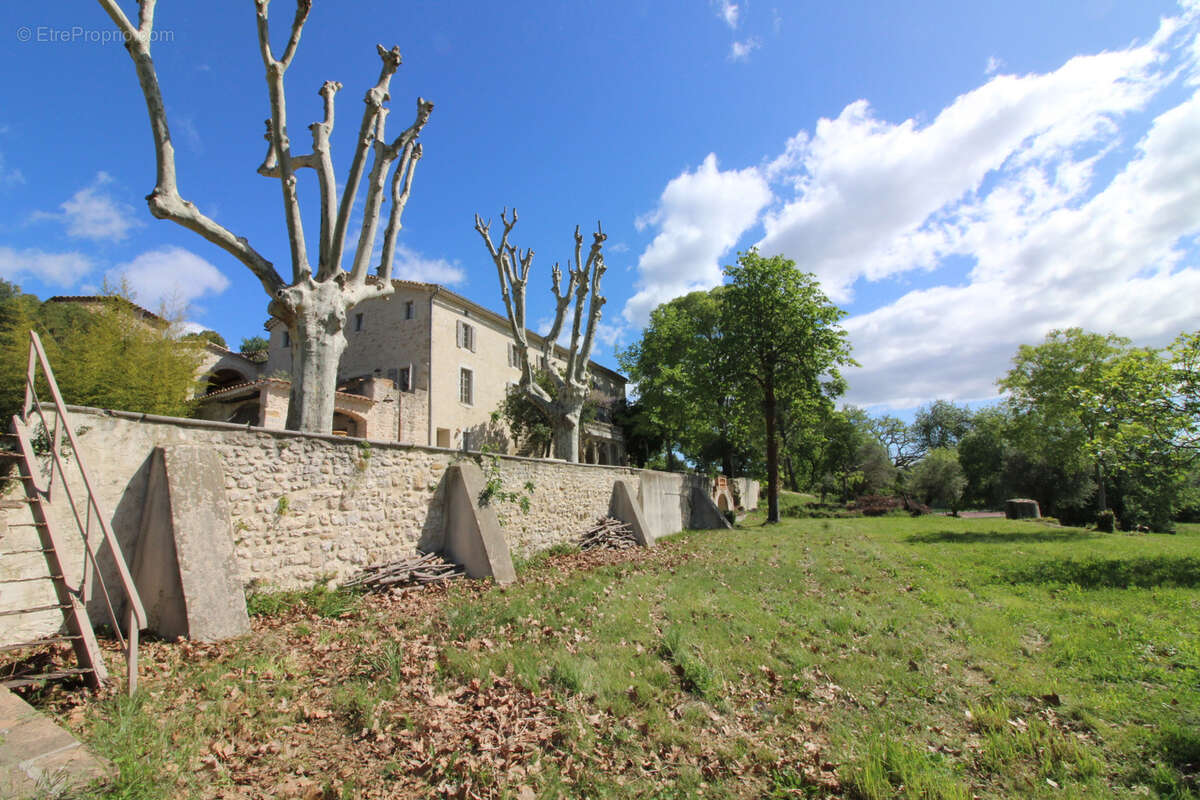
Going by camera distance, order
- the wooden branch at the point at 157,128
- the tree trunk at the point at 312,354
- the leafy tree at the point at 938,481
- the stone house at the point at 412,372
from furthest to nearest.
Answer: the leafy tree at the point at 938,481 → the stone house at the point at 412,372 → the tree trunk at the point at 312,354 → the wooden branch at the point at 157,128

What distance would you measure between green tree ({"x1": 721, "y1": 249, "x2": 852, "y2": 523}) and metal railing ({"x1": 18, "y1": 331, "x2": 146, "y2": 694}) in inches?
828

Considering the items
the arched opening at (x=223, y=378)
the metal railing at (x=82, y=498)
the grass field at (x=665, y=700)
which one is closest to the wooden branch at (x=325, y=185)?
the metal railing at (x=82, y=498)

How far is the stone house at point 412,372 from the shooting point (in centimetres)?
2192

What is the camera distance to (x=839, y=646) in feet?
19.8

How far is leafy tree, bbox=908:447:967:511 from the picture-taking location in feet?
118

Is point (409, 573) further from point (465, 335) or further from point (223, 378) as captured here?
point (223, 378)

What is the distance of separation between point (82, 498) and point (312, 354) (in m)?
3.94

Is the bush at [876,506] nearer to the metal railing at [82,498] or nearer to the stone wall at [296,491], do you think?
the stone wall at [296,491]

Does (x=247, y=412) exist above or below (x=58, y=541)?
above

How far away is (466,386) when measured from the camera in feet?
91.5

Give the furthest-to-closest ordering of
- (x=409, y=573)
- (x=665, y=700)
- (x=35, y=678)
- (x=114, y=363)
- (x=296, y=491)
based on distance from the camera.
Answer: (x=114, y=363) → (x=409, y=573) → (x=296, y=491) → (x=665, y=700) → (x=35, y=678)

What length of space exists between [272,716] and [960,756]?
5.39 m

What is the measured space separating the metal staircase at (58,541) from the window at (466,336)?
883 inches

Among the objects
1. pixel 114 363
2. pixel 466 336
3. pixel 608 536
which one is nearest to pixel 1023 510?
pixel 608 536
